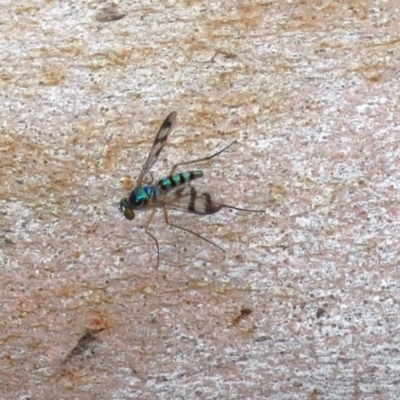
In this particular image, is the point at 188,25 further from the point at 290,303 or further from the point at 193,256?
the point at 290,303

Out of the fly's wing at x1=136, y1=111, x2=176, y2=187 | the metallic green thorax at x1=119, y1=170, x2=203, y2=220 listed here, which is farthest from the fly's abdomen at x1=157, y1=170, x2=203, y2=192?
the fly's wing at x1=136, y1=111, x2=176, y2=187

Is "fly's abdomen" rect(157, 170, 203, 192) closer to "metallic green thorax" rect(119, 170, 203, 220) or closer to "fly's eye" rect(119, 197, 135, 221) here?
"metallic green thorax" rect(119, 170, 203, 220)

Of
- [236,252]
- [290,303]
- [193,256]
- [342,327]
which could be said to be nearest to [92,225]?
[193,256]

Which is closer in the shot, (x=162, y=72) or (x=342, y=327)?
(x=342, y=327)

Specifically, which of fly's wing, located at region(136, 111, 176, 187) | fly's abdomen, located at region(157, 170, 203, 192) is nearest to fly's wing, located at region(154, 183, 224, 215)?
fly's abdomen, located at region(157, 170, 203, 192)

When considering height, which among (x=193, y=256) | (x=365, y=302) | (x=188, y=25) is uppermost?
(x=188, y=25)

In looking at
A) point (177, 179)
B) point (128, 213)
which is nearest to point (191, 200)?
point (177, 179)

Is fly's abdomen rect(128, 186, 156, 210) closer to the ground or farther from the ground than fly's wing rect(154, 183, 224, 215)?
farther from the ground
